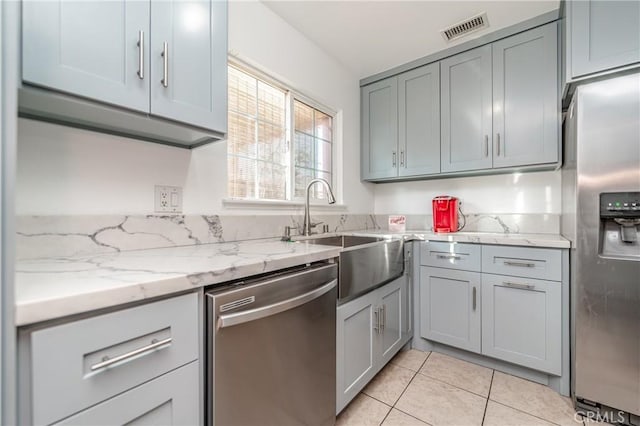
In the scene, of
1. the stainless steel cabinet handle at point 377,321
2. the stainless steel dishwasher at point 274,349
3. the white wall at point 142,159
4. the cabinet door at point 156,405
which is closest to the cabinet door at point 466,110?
the white wall at point 142,159

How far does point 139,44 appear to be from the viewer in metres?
0.93

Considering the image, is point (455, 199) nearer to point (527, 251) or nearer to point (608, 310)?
point (527, 251)

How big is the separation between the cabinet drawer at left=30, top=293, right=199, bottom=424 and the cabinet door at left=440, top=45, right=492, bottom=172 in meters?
2.18

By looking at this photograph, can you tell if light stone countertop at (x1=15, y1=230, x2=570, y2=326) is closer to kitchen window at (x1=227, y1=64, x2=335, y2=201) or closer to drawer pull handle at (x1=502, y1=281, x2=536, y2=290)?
kitchen window at (x1=227, y1=64, x2=335, y2=201)

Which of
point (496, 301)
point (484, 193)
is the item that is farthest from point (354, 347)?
point (484, 193)

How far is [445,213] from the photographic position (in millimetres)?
2369

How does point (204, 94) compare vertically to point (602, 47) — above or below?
below

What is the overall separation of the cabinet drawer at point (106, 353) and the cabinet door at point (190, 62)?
70cm

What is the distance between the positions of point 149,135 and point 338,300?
1.14 meters

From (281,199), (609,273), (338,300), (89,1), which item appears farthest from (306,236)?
(609,273)

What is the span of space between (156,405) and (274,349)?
36 centimetres

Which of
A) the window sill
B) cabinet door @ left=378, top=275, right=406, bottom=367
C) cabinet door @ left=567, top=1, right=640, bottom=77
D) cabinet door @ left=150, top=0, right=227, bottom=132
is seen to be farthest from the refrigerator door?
cabinet door @ left=150, top=0, right=227, bottom=132

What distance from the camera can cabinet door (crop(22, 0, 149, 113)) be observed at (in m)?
0.75

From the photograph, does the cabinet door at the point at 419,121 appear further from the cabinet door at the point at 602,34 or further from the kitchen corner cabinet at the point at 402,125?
the cabinet door at the point at 602,34
